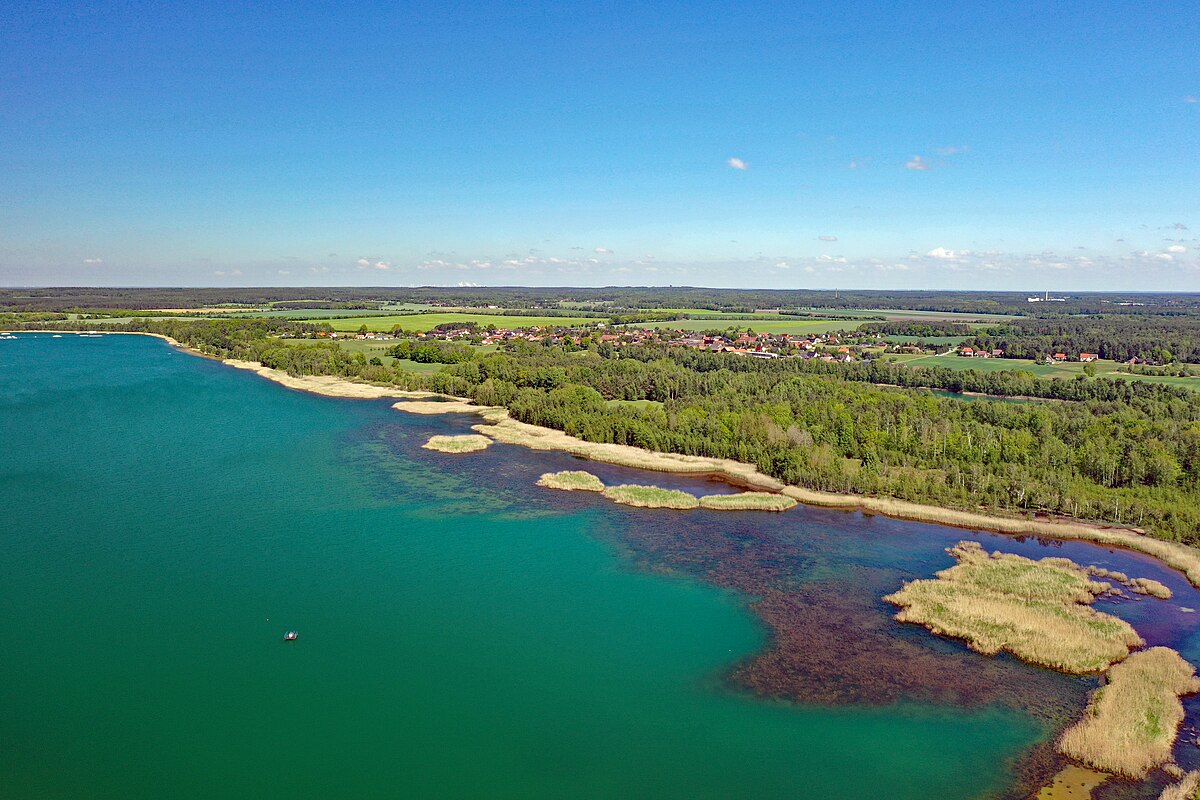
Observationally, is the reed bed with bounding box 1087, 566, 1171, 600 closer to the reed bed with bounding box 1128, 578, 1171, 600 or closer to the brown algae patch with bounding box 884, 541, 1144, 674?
the reed bed with bounding box 1128, 578, 1171, 600

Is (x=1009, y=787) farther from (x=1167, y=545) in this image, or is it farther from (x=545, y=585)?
(x=1167, y=545)

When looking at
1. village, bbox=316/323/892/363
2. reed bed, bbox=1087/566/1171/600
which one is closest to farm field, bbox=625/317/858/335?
village, bbox=316/323/892/363

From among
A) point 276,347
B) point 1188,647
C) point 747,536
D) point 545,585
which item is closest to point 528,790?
point 545,585

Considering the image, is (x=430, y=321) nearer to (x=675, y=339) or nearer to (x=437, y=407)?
(x=675, y=339)

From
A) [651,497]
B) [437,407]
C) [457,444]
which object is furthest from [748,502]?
[437,407]

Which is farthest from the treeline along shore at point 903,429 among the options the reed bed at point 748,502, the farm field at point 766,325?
the farm field at point 766,325
